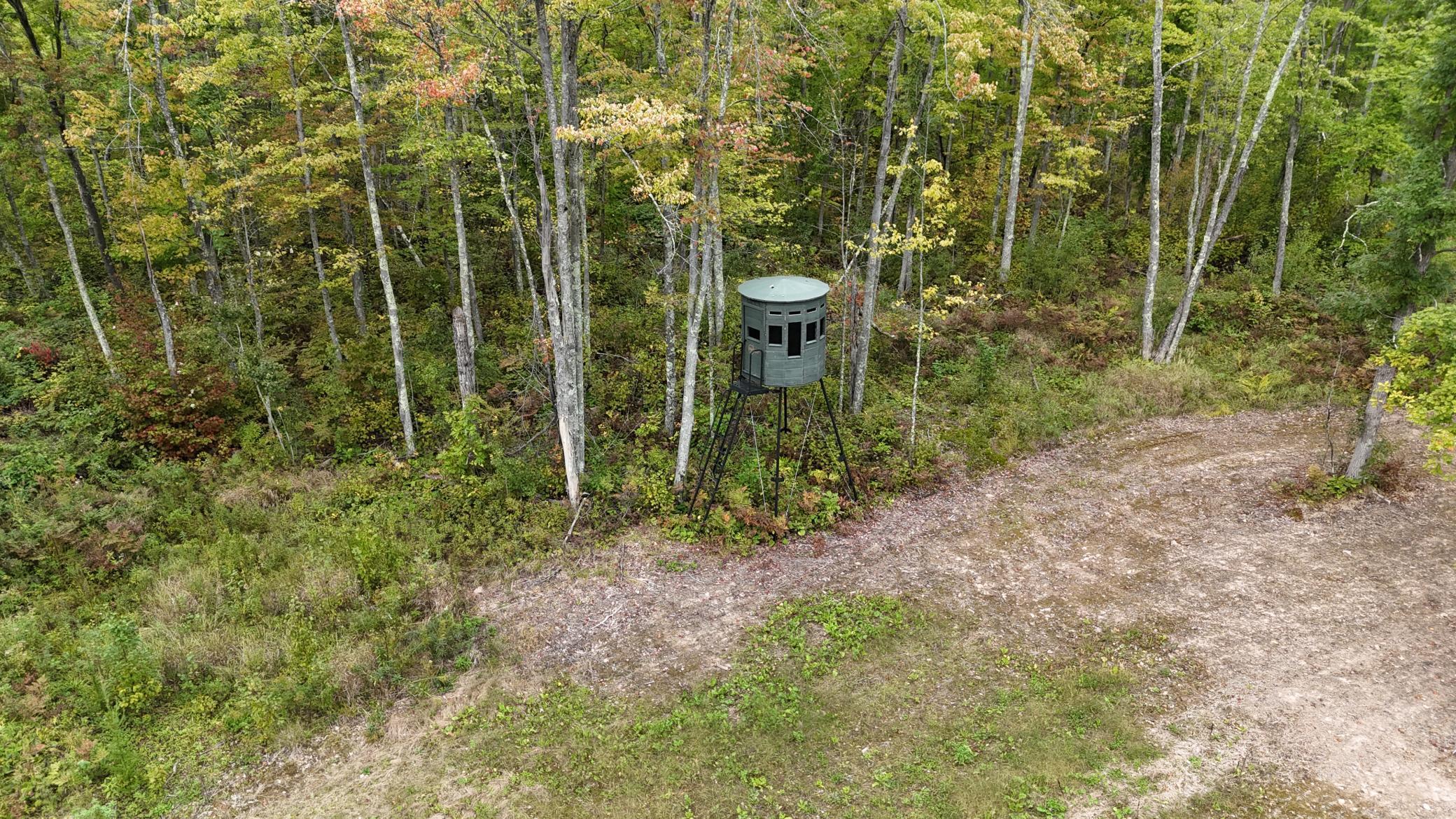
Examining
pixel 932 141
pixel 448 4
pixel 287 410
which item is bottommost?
pixel 287 410

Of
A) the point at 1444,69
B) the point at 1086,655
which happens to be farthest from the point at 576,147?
the point at 1444,69

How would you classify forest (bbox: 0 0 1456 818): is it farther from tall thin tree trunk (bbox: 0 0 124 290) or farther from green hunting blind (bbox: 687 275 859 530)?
green hunting blind (bbox: 687 275 859 530)

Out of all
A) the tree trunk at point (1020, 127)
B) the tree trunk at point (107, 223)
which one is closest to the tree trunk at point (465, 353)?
the tree trunk at point (107, 223)

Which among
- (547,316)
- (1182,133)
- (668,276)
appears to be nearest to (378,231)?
(547,316)

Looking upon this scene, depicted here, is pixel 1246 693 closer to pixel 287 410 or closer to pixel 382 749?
pixel 382 749

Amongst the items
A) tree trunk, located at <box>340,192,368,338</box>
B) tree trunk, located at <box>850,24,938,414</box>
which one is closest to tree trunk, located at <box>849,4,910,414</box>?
tree trunk, located at <box>850,24,938,414</box>

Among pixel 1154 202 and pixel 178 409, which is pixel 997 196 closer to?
pixel 1154 202
